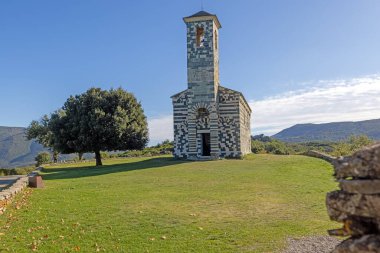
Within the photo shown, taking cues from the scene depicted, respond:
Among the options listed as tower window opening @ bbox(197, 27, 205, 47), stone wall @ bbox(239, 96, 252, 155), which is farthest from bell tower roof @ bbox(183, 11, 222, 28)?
stone wall @ bbox(239, 96, 252, 155)

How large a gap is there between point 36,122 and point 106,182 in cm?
3790

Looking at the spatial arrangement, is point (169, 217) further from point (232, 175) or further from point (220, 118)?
point (220, 118)

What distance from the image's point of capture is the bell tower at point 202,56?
37.1 meters

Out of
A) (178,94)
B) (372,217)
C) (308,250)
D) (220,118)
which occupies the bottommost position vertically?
(308,250)

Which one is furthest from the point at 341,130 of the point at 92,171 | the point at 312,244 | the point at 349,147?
the point at 312,244

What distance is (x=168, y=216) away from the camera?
474 inches

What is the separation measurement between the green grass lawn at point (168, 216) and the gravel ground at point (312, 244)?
0.28 metres

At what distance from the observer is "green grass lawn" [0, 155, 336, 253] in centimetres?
920

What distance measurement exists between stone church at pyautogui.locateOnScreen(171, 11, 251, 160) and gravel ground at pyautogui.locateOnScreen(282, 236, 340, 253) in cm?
2661

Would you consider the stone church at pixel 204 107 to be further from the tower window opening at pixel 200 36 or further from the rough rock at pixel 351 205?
the rough rock at pixel 351 205

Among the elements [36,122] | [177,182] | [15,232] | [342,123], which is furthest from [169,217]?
[342,123]

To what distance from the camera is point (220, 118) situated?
37812 millimetres

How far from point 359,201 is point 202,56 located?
3485 centimetres

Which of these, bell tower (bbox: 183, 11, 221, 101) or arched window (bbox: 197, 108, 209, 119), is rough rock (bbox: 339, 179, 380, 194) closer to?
bell tower (bbox: 183, 11, 221, 101)
